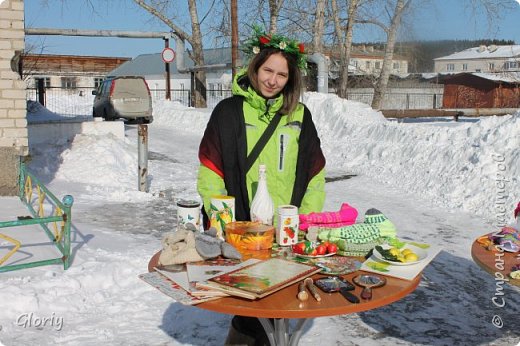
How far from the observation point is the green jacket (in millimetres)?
3307

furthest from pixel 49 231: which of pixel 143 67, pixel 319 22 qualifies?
pixel 143 67

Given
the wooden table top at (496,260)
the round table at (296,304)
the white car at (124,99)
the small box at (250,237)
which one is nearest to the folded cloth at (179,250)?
the small box at (250,237)

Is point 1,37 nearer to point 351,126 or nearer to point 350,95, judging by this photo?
point 351,126

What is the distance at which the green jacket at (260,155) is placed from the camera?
130 inches

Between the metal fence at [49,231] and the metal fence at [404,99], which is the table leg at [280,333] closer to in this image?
the metal fence at [49,231]

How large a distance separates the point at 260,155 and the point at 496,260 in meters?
1.95

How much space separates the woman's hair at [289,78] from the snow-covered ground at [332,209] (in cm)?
222

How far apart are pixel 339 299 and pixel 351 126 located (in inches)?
537

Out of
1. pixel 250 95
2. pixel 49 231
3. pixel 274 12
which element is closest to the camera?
pixel 250 95

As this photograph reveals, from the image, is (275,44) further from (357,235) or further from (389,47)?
(389,47)

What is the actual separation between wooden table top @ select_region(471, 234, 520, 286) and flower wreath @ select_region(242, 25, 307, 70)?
1913 millimetres

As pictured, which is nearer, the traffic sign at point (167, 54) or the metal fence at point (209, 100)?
the traffic sign at point (167, 54)

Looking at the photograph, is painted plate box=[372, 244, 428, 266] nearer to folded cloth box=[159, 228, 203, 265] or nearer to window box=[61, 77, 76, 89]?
folded cloth box=[159, 228, 203, 265]

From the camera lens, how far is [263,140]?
332 cm
